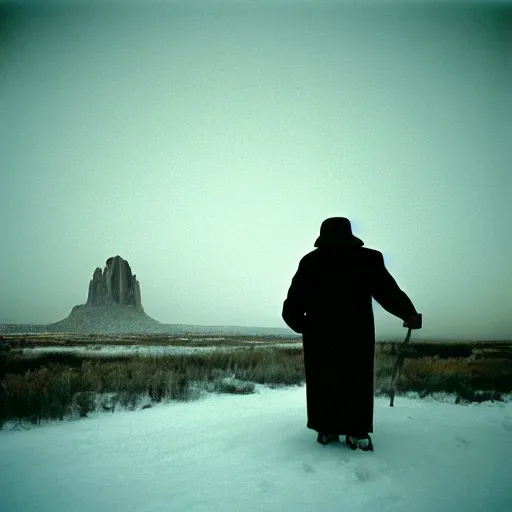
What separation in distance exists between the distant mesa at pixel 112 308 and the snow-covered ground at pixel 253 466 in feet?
302

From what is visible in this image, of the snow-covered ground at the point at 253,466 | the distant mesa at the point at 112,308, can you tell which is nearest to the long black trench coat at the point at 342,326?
the snow-covered ground at the point at 253,466

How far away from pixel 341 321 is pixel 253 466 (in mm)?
1399

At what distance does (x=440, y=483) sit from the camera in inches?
81.6

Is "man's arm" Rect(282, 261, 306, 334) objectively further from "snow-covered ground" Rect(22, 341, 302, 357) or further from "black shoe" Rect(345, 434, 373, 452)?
"snow-covered ground" Rect(22, 341, 302, 357)

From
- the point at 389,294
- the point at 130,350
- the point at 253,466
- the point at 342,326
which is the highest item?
the point at 389,294

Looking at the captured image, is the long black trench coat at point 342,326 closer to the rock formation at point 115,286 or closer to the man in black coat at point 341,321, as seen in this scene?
the man in black coat at point 341,321

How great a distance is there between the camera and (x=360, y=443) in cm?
263

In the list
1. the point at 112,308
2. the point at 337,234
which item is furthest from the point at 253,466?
the point at 112,308

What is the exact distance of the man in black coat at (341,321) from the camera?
105 inches

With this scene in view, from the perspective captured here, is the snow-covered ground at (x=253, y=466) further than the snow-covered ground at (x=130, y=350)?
No

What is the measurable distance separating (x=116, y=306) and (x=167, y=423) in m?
107

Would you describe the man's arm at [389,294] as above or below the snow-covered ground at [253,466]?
above

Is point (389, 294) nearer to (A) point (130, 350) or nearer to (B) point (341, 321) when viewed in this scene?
(B) point (341, 321)

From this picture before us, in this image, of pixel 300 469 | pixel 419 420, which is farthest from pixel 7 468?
pixel 419 420
